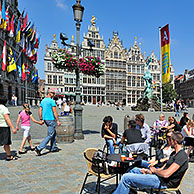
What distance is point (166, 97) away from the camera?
55.6 metres

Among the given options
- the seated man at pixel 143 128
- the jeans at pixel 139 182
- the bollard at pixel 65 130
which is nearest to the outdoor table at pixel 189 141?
the seated man at pixel 143 128

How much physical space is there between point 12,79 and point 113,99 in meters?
30.4

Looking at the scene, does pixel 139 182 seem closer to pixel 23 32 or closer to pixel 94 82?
pixel 23 32

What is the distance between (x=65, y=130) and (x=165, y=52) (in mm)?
8008

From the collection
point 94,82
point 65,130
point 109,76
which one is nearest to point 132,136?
point 65,130

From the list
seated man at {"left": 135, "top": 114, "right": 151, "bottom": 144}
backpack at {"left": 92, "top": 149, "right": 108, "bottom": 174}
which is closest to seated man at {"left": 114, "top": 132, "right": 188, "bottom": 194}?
backpack at {"left": 92, "top": 149, "right": 108, "bottom": 174}

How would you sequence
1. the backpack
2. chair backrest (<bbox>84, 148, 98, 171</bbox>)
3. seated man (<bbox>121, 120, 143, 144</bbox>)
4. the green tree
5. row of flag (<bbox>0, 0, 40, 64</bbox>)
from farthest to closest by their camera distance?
the green tree, row of flag (<bbox>0, 0, 40, 64</bbox>), seated man (<bbox>121, 120, 143, 144</bbox>), chair backrest (<bbox>84, 148, 98, 171</bbox>), the backpack

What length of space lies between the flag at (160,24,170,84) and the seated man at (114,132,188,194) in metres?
9.66

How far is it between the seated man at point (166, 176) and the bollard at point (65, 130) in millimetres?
4697

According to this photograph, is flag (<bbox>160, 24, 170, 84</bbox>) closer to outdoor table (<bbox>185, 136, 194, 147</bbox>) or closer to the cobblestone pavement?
outdoor table (<bbox>185, 136, 194, 147</bbox>)

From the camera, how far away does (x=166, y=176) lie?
2.92 meters

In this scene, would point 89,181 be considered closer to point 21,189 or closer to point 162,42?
point 21,189

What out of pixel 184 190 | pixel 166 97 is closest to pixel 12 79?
pixel 184 190

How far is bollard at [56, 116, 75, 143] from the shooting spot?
7512 mm
